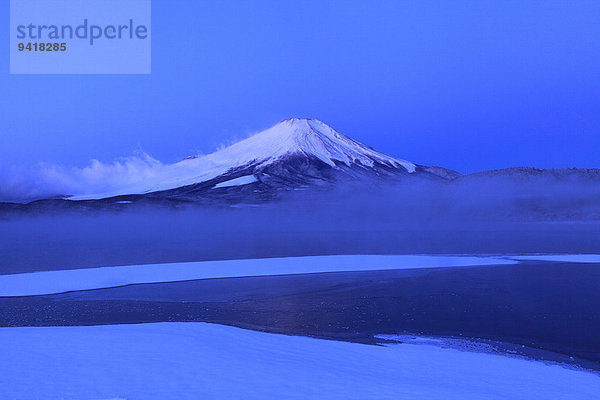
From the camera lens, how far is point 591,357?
8.77 metres

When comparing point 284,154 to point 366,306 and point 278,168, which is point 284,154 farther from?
point 366,306

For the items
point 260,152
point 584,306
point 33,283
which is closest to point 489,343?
point 584,306

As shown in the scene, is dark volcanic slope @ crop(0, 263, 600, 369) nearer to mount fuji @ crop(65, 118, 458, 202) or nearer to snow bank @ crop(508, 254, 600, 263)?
snow bank @ crop(508, 254, 600, 263)

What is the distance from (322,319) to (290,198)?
121 m

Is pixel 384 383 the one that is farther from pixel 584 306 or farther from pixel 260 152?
pixel 260 152

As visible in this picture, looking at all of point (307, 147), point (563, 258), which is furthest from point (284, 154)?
point (563, 258)

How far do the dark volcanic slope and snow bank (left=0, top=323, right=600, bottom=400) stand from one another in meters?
1.60

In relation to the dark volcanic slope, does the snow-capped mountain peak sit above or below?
above

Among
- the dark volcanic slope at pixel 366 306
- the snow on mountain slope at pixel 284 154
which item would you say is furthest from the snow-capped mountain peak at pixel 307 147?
the dark volcanic slope at pixel 366 306

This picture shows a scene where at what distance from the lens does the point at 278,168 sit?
503 ft

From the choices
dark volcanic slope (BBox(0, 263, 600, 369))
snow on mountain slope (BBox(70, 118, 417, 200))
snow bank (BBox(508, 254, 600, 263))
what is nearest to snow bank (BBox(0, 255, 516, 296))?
dark volcanic slope (BBox(0, 263, 600, 369))

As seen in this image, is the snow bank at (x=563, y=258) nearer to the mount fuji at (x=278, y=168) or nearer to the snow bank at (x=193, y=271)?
the snow bank at (x=193, y=271)

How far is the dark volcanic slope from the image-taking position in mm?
10641

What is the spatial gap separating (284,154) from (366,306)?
486 feet
